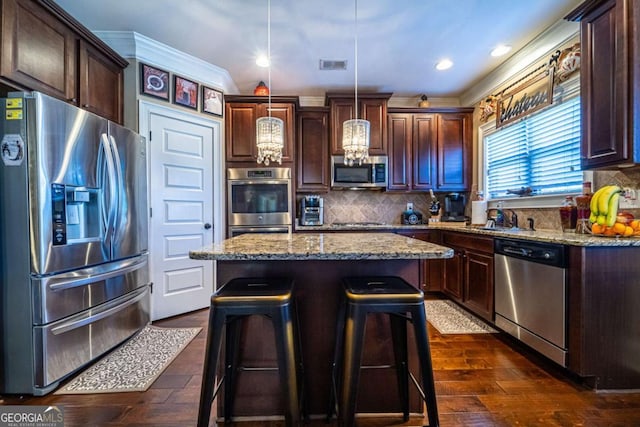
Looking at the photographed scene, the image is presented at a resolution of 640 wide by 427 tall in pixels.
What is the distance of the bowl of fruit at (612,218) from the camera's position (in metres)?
1.88

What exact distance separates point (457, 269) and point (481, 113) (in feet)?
6.70

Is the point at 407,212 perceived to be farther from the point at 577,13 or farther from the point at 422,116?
the point at 577,13

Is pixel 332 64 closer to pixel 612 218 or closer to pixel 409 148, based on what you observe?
pixel 409 148

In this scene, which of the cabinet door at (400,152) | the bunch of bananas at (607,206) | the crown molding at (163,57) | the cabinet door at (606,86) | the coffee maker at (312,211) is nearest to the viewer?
the cabinet door at (606,86)

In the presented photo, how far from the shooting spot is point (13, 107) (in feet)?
5.48

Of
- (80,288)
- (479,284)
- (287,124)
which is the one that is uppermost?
(287,124)

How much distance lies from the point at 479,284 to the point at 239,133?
122 inches

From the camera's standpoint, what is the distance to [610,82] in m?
1.87

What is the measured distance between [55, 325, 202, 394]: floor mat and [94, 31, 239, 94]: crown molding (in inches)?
102

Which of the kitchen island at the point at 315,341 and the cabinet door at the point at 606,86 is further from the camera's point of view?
the cabinet door at the point at 606,86

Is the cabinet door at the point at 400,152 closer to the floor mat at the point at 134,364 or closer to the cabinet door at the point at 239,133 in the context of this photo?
the cabinet door at the point at 239,133

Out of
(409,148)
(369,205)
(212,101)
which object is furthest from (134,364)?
(409,148)

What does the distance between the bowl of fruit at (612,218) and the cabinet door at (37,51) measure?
12.6 feet

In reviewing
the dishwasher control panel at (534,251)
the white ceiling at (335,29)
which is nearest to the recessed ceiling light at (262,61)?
the white ceiling at (335,29)
